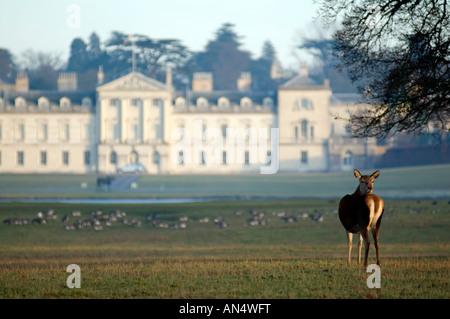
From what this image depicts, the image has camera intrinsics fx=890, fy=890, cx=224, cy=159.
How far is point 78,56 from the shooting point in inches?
4432

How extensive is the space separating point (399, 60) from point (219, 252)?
950cm

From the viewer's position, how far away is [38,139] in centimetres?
8625

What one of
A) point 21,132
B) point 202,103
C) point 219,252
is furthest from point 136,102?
point 219,252

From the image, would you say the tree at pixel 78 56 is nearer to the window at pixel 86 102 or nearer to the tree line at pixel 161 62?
the tree line at pixel 161 62

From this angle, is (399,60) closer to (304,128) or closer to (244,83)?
(304,128)

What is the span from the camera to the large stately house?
85.4m

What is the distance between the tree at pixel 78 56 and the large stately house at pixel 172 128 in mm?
26420

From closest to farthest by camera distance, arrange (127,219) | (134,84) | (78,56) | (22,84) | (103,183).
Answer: (127,219)
(103,183)
(134,84)
(22,84)
(78,56)

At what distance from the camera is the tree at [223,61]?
112688mm

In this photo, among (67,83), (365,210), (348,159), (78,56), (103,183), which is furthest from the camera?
(78,56)

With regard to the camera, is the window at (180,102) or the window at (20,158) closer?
the window at (20,158)

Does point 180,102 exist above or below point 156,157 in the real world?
above

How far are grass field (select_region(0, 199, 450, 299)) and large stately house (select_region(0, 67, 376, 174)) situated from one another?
158ft

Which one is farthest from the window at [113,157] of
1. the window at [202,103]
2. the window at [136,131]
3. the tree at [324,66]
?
the tree at [324,66]
